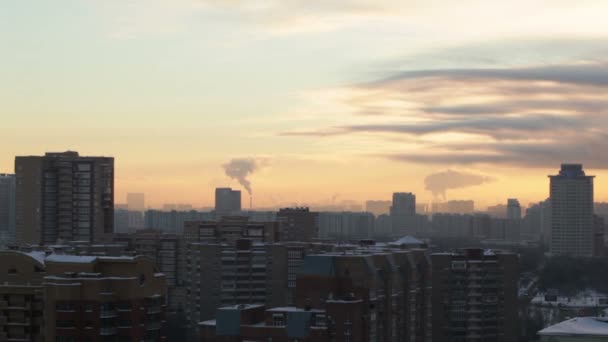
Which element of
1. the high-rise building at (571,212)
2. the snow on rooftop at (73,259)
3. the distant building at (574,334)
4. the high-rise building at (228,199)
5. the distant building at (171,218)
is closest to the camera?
the distant building at (574,334)

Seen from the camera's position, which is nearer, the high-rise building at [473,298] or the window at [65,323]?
the window at [65,323]

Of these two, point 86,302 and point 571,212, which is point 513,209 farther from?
point 86,302

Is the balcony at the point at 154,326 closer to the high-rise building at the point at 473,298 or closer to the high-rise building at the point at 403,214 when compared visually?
the high-rise building at the point at 473,298

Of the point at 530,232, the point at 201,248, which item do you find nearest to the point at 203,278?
the point at 201,248

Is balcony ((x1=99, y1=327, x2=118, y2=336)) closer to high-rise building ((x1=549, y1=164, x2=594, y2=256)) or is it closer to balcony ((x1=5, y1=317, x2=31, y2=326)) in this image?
balcony ((x1=5, y1=317, x2=31, y2=326))

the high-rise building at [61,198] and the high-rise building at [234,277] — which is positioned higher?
the high-rise building at [61,198]

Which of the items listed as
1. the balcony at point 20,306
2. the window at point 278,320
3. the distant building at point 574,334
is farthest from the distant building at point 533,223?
the distant building at point 574,334

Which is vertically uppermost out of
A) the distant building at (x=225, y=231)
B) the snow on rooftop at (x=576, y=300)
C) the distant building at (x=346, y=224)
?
the distant building at (x=346, y=224)

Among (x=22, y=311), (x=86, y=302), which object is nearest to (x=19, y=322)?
(x=22, y=311)

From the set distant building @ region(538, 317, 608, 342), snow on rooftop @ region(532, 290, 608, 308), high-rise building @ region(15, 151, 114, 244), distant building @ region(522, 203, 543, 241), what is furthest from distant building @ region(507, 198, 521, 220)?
distant building @ region(538, 317, 608, 342)
